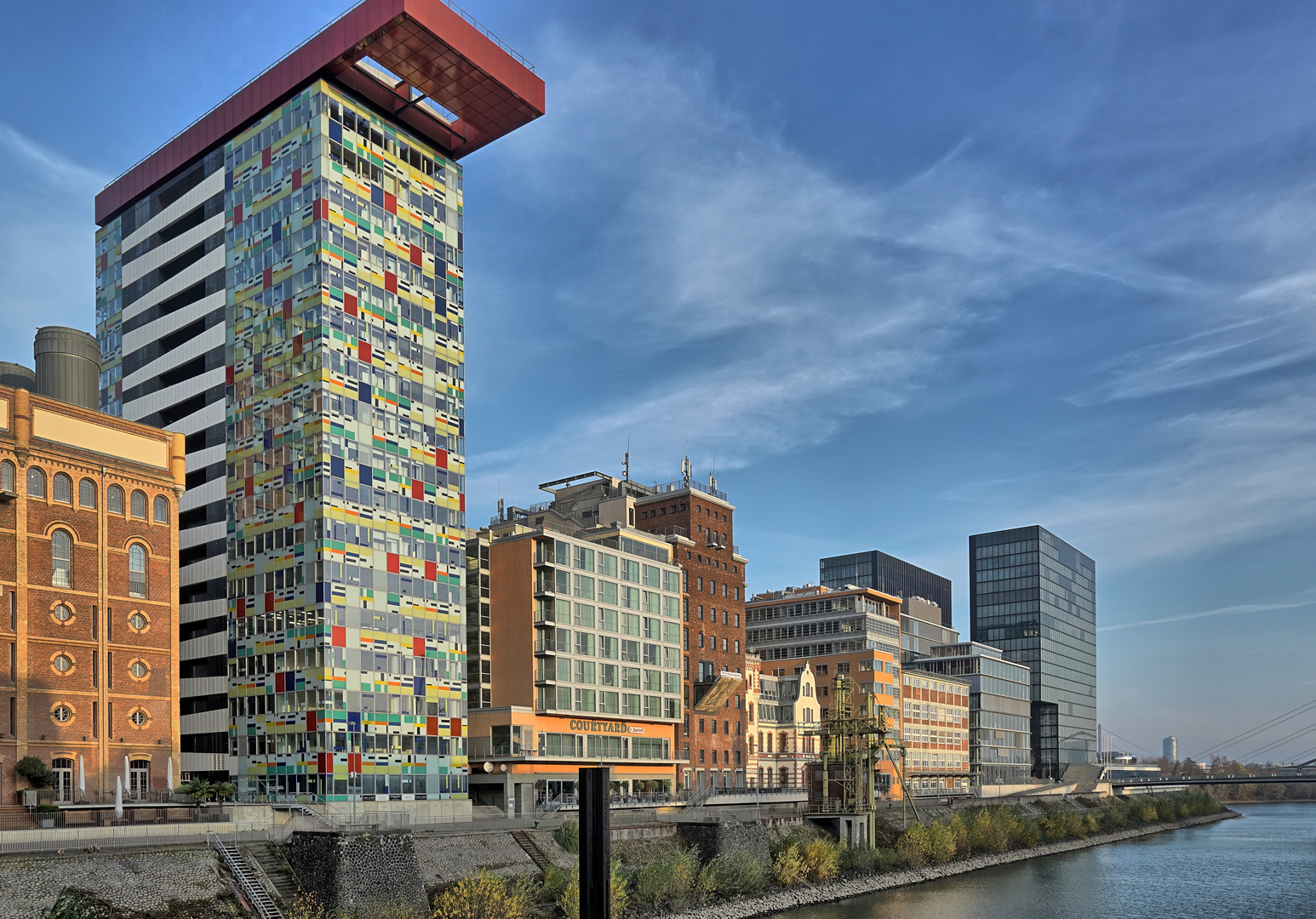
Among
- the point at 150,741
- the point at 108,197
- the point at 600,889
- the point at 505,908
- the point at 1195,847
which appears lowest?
the point at 1195,847

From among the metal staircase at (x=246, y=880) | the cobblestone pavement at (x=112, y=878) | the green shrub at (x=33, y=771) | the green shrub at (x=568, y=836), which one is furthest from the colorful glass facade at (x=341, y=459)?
the cobblestone pavement at (x=112, y=878)

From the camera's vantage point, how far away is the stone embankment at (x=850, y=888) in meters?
75.7

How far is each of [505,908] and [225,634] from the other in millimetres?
46555

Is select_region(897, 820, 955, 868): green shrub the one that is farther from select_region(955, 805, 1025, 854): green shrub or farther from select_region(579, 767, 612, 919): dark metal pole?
select_region(579, 767, 612, 919): dark metal pole

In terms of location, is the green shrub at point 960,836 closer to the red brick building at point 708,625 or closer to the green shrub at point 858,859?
the green shrub at point 858,859

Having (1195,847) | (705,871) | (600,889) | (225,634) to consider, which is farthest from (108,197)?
(1195,847)

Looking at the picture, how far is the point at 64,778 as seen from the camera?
2835 inches

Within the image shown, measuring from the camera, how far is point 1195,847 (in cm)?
13788

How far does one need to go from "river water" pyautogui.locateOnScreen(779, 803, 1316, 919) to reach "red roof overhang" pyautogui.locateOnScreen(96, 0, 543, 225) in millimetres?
70124

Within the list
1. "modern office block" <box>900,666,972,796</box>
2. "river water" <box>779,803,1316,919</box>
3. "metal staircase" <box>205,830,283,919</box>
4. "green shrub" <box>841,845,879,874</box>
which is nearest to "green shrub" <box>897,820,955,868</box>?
"river water" <box>779,803,1316,919</box>

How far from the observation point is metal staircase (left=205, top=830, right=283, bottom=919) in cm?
5538

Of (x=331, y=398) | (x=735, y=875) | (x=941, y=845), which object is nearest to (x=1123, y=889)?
(x=941, y=845)

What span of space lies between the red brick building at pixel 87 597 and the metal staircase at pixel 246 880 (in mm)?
16987

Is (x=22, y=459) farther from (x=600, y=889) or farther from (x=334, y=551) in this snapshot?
(x=600, y=889)
